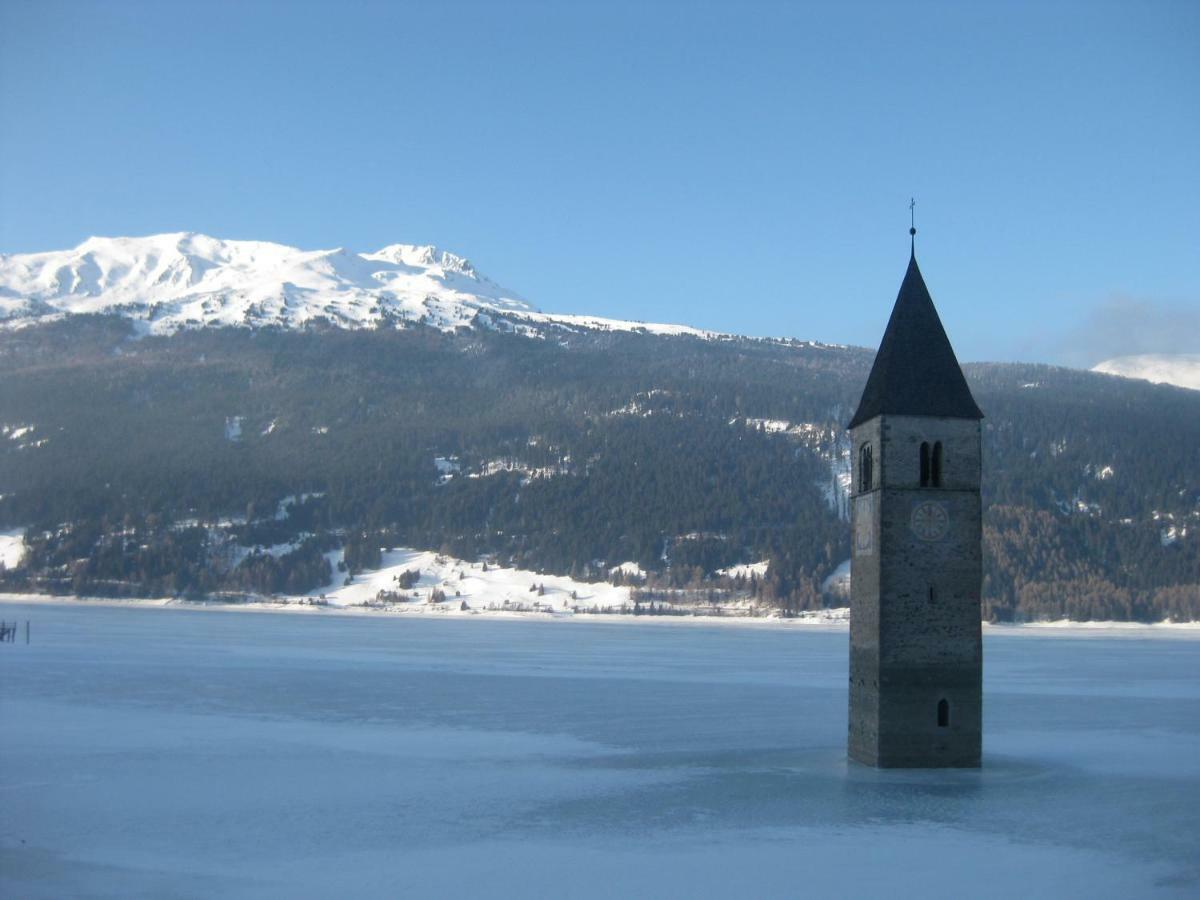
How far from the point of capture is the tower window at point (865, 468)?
1993 inches

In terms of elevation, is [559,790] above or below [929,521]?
below

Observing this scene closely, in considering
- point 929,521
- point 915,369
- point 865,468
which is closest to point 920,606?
point 929,521

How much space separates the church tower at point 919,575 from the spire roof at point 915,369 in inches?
1.8

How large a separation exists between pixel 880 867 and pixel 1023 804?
9646 millimetres

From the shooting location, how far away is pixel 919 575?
48188 millimetres

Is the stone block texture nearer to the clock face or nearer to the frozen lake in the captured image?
the clock face

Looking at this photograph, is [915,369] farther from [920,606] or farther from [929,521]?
[920,606]

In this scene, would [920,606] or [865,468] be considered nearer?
[920,606]

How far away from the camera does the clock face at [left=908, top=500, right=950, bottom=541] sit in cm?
4850

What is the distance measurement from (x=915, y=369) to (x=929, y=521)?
524 centimetres

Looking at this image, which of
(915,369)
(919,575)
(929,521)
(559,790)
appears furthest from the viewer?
(915,369)

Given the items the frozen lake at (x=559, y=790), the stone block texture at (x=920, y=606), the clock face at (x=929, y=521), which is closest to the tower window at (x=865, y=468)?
the stone block texture at (x=920, y=606)

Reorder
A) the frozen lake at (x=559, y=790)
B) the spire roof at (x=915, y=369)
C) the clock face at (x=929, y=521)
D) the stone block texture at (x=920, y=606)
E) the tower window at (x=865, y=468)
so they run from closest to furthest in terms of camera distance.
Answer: the frozen lake at (x=559, y=790)
the stone block texture at (x=920, y=606)
the clock face at (x=929, y=521)
the spire roof at (x=915, y=369)
the tower window at (x=865, y=468)

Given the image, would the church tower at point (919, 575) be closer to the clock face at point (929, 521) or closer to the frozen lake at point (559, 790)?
the clock face at point (929, 521)
